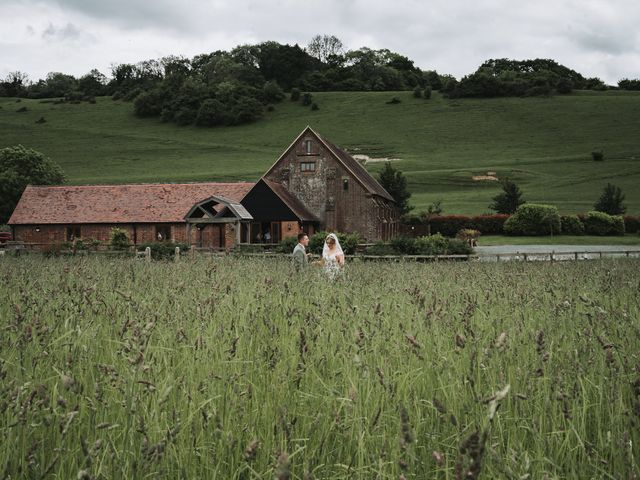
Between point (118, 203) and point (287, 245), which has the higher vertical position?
point (118, 203)

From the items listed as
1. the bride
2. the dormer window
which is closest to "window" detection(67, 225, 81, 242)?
the dormer window

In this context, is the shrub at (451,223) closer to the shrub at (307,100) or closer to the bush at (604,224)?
the bush at (604,224)

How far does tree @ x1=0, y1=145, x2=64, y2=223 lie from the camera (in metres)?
65.1

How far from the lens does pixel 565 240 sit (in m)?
53.8

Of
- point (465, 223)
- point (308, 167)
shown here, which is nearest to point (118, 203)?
point (308, 167)

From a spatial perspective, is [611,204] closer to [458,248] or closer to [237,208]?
[458,248]

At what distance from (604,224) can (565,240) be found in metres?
5.73

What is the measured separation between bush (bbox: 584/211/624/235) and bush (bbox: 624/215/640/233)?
157cm

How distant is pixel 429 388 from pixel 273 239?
45.2m

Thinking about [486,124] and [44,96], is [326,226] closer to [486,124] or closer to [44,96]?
[486,124]

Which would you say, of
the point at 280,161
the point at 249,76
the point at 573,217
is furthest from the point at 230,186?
the point at 249,76

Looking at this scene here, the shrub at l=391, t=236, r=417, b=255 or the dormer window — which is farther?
the dormer window

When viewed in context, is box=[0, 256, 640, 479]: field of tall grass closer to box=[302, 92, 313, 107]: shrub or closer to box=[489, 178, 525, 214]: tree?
box=[489, 178, 525, 214]: tree

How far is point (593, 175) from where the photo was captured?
273 feet
